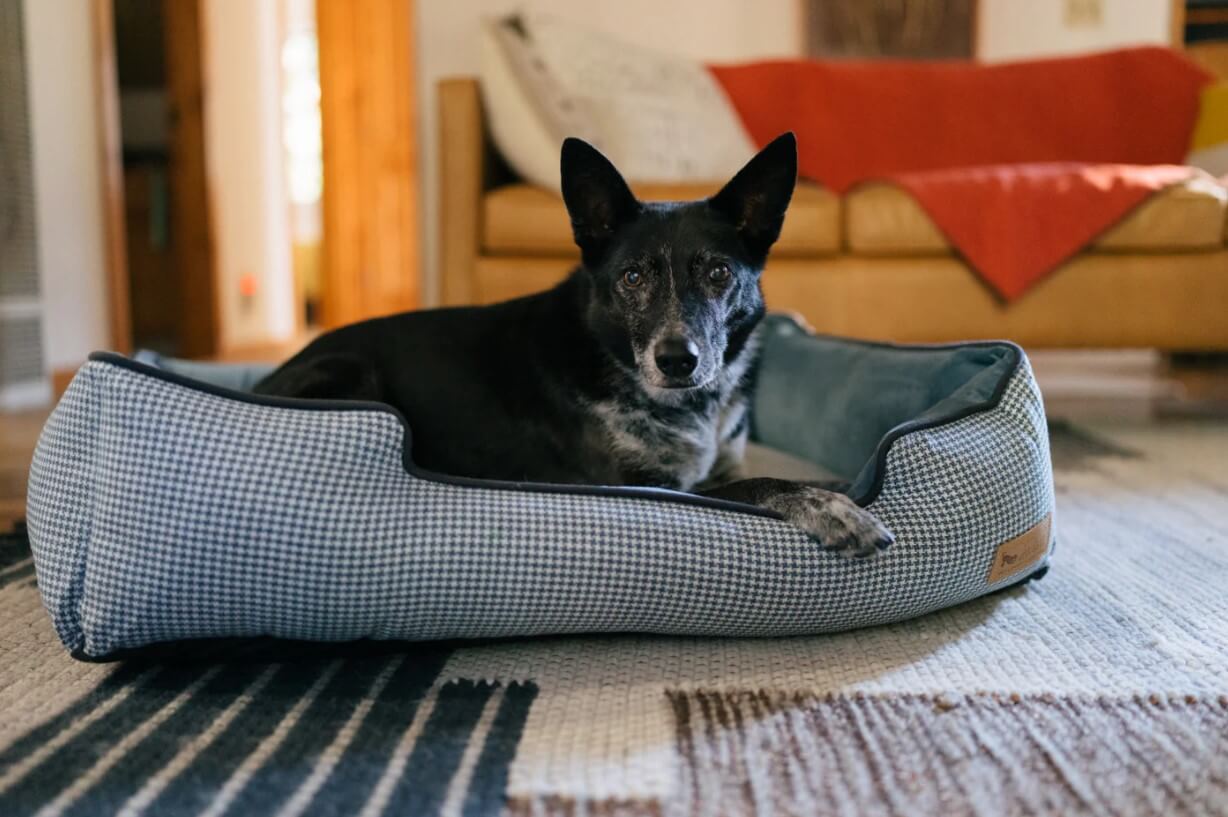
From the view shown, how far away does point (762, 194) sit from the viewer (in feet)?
5.65

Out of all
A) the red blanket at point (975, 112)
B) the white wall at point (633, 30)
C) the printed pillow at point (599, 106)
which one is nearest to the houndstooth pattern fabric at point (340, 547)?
the printed pillow at point (599, 106)

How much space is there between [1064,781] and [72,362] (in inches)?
157

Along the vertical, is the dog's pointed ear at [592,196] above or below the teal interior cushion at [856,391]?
above

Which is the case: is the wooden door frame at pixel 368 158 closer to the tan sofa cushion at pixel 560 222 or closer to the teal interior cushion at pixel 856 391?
the tan sofa cushion at pixel 560 222

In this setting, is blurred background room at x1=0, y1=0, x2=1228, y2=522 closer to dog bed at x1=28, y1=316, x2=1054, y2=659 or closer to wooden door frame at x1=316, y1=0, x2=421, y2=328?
wooden door frame at x1=316, y1=0, x2=421, y2=328

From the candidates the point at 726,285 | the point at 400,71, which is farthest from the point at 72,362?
the point at 726,285

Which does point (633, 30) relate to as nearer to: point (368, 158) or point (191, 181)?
point (368, 158)

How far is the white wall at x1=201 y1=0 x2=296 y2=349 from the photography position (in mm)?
5633

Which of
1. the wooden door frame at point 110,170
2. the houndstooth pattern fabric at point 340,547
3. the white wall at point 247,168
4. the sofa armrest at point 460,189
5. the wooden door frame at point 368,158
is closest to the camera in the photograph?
the houndstooth pattern fabric at point 340,547

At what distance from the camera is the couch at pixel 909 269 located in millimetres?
2971

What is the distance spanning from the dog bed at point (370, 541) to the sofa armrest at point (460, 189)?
6.32ft

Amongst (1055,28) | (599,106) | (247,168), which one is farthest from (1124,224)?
(247,168)

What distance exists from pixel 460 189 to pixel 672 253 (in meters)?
1.65

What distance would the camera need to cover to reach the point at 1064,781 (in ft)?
3.04
